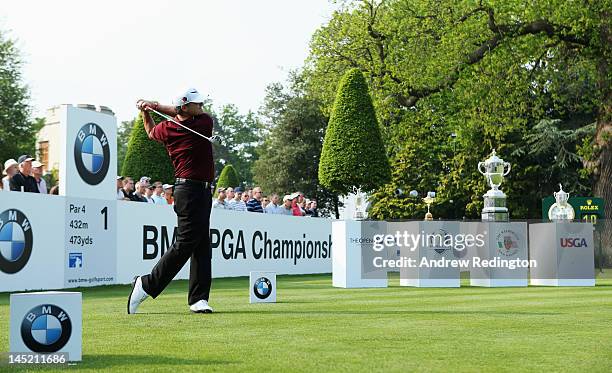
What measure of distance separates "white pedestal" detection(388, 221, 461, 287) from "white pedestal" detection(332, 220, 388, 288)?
1.63 ft

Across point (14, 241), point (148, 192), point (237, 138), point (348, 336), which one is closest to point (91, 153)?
point (14, 241)

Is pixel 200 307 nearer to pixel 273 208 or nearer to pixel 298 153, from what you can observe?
pixel 273 208

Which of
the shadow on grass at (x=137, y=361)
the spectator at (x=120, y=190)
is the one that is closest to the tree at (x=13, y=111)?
the spectator at (x=120, y=190)

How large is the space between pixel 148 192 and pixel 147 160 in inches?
628

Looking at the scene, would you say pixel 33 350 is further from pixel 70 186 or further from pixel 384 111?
pixel 384 111

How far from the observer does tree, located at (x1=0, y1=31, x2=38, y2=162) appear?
193ft

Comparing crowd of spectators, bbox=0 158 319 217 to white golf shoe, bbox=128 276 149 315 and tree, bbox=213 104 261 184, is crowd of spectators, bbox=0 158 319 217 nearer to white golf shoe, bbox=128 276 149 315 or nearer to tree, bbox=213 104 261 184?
white golf shoe, bbox=128 276 149 315

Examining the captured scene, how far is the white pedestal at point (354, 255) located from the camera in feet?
56.2

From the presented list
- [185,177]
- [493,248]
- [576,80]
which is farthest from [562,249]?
[576,80]

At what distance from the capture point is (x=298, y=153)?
6588cm

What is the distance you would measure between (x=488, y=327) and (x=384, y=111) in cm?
2737

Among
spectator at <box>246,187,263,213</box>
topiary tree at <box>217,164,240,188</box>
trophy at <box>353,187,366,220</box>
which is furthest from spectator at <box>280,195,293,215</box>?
topiary tree at <box>217,164,240,188</box>

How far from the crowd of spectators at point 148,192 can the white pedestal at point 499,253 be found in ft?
23.3

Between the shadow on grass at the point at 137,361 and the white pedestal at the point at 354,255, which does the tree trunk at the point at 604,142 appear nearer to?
the white pedestal at the point at 354,255
